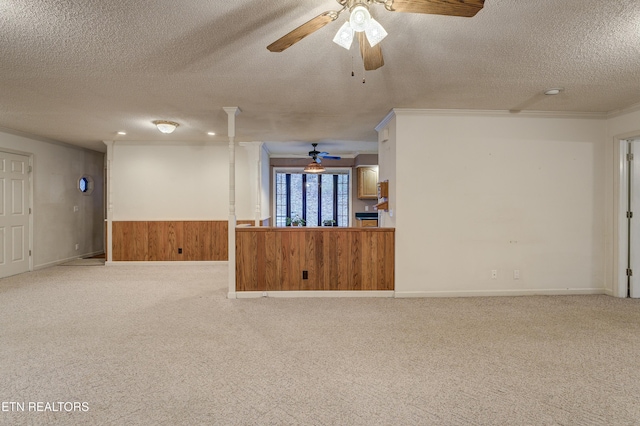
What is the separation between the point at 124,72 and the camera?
10.2 feet

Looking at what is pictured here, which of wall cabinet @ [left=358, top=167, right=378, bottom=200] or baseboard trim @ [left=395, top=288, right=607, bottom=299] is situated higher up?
wall cabinet @ [left=358, top=167, right=378, bottom=200]

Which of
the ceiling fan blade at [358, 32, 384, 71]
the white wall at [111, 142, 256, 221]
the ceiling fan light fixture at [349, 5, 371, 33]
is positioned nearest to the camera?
the ceiling fan light fixture at [349, 5, 371, 33]

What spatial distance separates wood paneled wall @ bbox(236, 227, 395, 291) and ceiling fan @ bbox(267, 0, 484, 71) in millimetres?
2714

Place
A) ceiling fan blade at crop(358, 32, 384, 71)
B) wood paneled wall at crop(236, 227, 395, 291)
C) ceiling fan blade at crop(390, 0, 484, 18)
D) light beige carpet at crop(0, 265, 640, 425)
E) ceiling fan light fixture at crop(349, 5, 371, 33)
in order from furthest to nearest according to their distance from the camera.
→ 1. wood paneled wall at crop(236, 227, 395, 291)
2. ceiling fan blade at crop(358, 32, 384, 71)
3. light beige carpet at crop(0, 265, 640, 425)
4. ceiling fan light fixture at crop(349, 5, 371, 33)
5. ceiling fan blade at crop(390, 0, 484, 18)

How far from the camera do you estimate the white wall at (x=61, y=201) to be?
618cm

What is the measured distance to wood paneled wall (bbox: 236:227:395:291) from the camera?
4.49m

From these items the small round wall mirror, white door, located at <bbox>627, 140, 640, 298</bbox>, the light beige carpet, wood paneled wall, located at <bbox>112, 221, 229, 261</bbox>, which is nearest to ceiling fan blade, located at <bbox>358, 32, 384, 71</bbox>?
the light beige carpet

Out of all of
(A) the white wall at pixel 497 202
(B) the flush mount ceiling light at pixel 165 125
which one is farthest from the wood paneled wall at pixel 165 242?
(A) the white wall at pixel 497 202

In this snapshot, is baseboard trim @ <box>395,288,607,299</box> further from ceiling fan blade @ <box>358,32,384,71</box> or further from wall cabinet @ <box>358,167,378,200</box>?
wall cabinet @ <box>358,167,378,200</box>

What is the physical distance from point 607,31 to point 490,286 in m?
3.09

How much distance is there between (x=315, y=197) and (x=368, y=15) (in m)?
7.40

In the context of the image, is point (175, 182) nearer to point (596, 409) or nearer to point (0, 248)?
point (0, 248)

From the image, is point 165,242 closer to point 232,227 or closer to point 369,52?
point 232,227

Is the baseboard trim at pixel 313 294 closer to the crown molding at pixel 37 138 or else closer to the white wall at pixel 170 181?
the white wall at pixel 170 181
